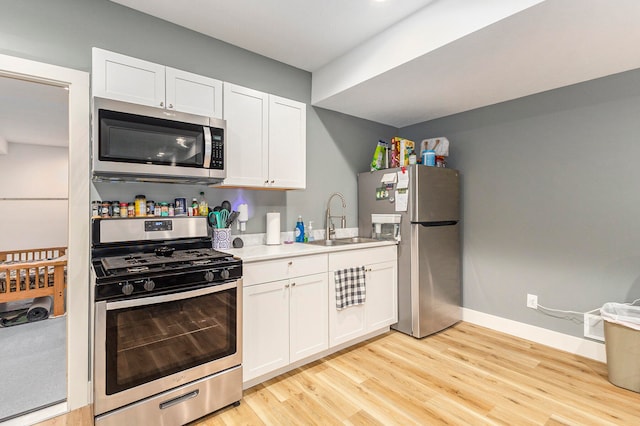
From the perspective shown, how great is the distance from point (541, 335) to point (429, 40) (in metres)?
2.74

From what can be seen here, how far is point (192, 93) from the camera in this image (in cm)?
212

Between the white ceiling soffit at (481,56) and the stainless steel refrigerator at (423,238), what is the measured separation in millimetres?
745

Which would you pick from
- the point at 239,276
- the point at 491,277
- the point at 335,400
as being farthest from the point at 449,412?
the point at 491,277

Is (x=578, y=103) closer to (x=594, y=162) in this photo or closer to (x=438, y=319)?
(x=594, y=162)

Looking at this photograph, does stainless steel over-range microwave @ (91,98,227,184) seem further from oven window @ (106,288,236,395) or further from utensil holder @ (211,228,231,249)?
oven window @ (106,288,236,395)

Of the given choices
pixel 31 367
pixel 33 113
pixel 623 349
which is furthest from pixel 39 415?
pixel 623 349

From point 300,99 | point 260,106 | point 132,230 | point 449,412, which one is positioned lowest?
point 449,412

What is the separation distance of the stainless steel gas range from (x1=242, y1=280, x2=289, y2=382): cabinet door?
0.11 m

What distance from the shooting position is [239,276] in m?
1.91

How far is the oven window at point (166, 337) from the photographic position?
1500mm

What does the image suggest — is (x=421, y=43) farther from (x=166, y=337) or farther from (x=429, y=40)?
(x=166, y=337)

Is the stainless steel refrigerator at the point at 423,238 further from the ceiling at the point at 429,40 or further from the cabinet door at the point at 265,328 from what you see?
the cabinet door at the point at 265,328

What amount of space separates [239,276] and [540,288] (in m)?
2.74

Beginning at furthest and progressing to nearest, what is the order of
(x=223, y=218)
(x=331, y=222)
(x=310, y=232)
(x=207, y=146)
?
(x=331, y=222), (x=310, y=232), (x=223, y=218), (x=207, y=146)
